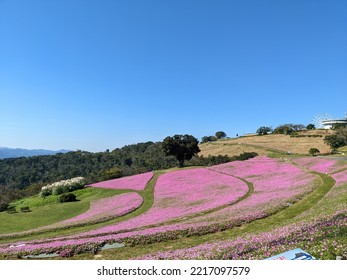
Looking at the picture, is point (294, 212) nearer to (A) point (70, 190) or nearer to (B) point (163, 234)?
(B) point (163, 234)

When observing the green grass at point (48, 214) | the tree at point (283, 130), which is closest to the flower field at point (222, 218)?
the green grass at point (48, 214)

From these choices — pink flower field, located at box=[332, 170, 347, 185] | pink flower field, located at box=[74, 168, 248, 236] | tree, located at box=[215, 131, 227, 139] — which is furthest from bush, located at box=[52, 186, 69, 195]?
tree, located at box=[215, 131, 227, 139]

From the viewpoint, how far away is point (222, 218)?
20.2 metres

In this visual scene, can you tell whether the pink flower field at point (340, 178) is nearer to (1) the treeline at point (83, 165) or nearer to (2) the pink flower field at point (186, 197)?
(2) the pink flower field at point (186, 197)

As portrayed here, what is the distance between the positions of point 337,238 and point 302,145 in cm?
8157

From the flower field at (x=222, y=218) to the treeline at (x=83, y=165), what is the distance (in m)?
25.2

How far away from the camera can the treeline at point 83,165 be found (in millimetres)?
73262

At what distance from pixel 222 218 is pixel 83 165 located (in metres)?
102

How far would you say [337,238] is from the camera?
979cm

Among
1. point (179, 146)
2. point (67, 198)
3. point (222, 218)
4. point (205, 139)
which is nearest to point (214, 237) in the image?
point (222, 218)

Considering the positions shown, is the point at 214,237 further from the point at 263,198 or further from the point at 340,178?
the point at 340,178

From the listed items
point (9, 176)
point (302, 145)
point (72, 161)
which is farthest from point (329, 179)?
point (9, 176)

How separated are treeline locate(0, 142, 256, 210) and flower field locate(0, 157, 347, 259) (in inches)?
992
